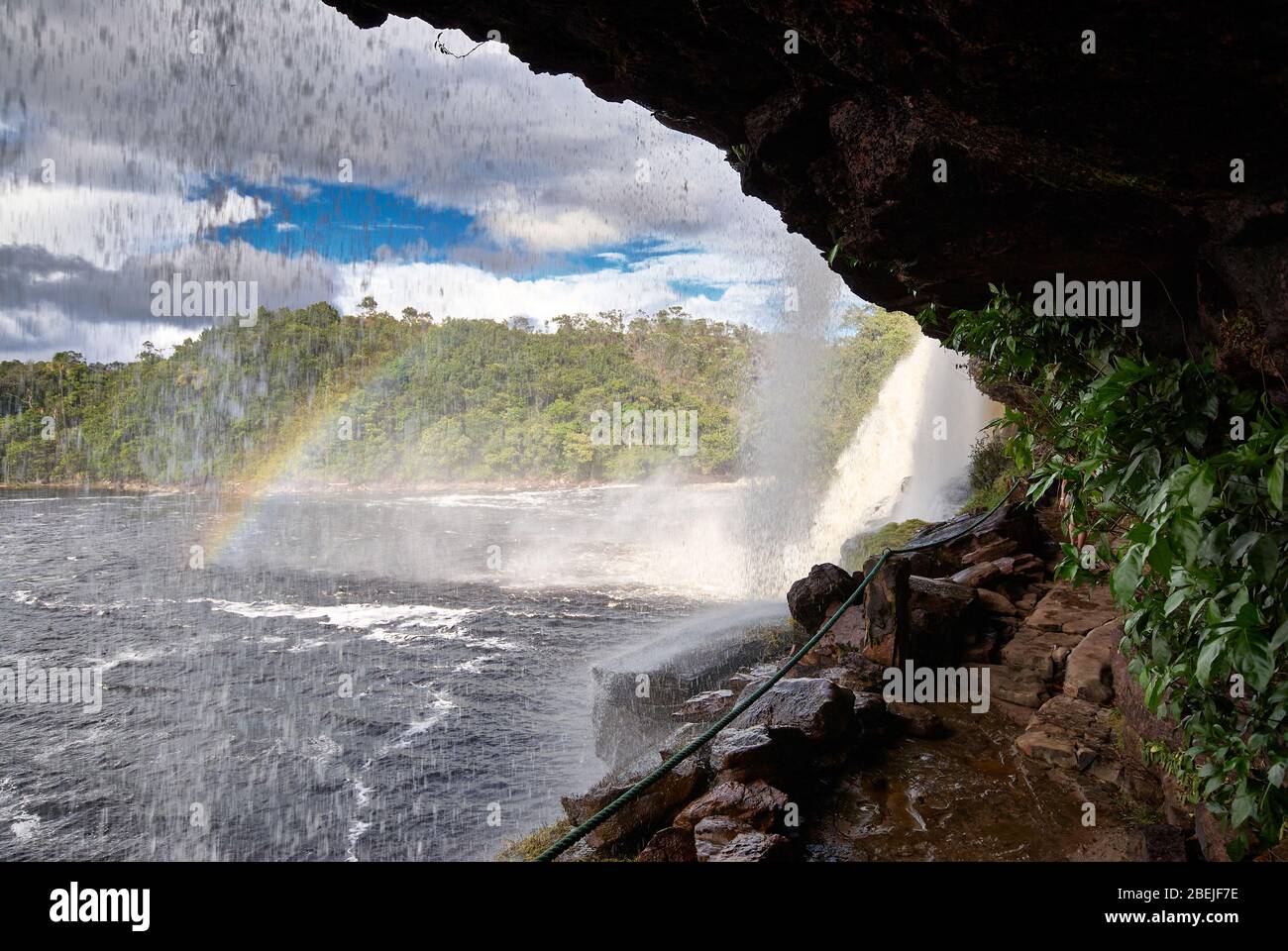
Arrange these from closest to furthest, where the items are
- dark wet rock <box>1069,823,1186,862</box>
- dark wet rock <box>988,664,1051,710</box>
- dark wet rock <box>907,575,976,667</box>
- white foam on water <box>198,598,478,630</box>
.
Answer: dark wet rock <box>1069,823,1186,862</box>, dark wet rock <box>988,664,1051,710</box>, dark wet rock <box>907,575,976,667</box>, white foam on water <box>198,598,478,630</box>

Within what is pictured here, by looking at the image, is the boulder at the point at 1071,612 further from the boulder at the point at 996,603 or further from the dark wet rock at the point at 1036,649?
the boulder at the point at 996,603

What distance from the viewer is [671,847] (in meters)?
4.29

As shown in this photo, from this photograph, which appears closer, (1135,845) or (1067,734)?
(1135,845)

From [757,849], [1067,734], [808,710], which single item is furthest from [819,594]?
[757,849]

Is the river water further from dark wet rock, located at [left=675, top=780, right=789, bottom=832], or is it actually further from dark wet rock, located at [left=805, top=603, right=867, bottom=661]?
dark wet rock, located at [left=675, top=780, right=789, bottom=832]

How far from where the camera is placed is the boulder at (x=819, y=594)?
954 cm

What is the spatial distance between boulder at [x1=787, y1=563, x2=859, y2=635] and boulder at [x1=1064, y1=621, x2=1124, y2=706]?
351 cm

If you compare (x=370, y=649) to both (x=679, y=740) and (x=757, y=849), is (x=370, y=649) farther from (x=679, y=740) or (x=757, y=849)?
(x=757, y=849)

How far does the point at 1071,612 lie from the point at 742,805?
13.4 ft

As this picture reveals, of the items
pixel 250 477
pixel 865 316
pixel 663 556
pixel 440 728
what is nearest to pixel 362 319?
pixel 250 477

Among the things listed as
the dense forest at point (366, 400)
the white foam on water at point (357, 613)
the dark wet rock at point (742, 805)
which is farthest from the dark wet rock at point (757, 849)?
the dense forest at point (366, 400)

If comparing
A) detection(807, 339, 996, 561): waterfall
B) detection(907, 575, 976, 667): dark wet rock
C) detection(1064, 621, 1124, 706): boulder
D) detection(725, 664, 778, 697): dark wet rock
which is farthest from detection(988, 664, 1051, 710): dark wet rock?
detection(807, 339, 996, 561): waterfall

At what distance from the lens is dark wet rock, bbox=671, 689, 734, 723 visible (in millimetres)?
7824
